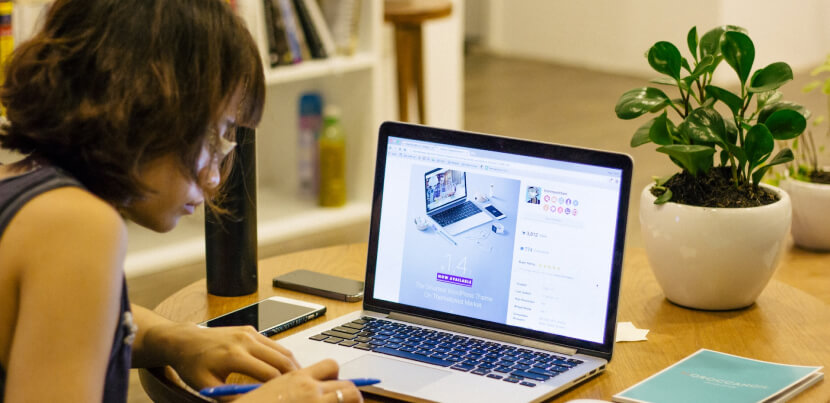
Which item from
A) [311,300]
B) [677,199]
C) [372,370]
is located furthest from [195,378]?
[677,199]

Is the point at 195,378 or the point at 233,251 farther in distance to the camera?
the point at 233,251

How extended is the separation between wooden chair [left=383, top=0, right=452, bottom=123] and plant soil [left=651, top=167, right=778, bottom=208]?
2085 millimetres

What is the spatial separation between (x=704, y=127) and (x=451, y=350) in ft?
1.44

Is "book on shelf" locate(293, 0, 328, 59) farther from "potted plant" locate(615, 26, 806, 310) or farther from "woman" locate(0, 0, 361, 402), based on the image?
"woman" locate(0, 0, 361, 402)

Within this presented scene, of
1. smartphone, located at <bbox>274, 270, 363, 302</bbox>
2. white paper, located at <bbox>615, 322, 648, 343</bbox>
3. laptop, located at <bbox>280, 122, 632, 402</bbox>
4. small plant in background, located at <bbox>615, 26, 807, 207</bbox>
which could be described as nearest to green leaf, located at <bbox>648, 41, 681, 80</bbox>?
small plant in background, located at <bbox>615, 26, 807, 207</bbox>

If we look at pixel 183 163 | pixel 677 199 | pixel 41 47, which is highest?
pixel 41 47

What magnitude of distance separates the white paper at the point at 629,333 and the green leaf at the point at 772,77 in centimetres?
34

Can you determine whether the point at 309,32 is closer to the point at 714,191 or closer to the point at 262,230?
the point at 262,230

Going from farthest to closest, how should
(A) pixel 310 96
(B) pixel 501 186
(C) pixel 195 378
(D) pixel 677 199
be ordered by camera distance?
(A) pixel 310 96, (D) pixel 677 199, (B) pixel 501 186, (C) pixel 195 378

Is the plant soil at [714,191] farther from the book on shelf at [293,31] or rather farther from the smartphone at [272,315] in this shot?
the book on shelf at [293,31]

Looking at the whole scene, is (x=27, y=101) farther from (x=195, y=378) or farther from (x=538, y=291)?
(x=538, y=291)

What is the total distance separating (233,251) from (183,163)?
42cm

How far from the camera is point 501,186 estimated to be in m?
1.19

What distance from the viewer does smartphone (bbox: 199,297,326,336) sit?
1.24 meters
